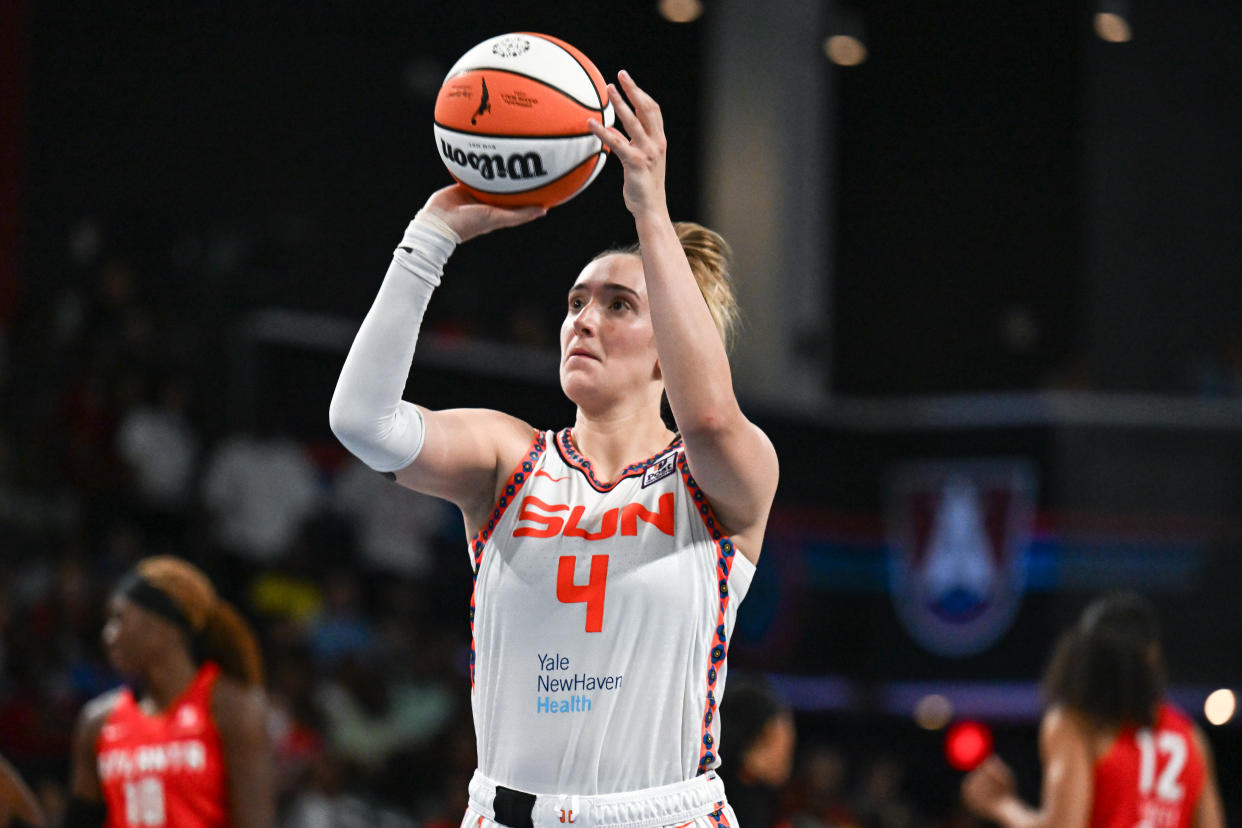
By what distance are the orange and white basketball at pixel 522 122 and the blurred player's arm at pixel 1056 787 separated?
295 cm

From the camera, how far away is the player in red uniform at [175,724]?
5.30 meters

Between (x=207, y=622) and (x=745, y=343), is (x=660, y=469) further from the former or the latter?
(x=745, y=343)

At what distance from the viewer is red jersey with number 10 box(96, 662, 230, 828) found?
5293 millimetres

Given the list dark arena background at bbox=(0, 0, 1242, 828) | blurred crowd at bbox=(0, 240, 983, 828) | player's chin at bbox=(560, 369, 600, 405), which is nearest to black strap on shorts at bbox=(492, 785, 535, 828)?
player's chin at bbox=(560, 369, 600, 405)

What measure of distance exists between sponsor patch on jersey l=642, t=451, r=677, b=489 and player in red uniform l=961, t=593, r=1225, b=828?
254cm

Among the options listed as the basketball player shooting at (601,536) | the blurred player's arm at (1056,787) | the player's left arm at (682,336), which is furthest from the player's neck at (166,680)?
the player's left arm at (682,336)

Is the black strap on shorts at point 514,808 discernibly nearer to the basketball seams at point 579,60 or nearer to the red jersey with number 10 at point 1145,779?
the basketball seams at point 579,60

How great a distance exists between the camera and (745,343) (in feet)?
56.0

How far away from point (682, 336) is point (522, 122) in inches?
24.6

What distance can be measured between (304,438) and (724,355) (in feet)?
28.4

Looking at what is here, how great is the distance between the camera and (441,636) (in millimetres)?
10914

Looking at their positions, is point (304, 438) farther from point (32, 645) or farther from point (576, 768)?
point (576, 768)

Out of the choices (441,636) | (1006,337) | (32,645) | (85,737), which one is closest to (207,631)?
(85,737)

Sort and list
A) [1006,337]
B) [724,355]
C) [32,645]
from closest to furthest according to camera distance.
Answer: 1. [724,355]
2. [32,645]
3. [1006,337]
